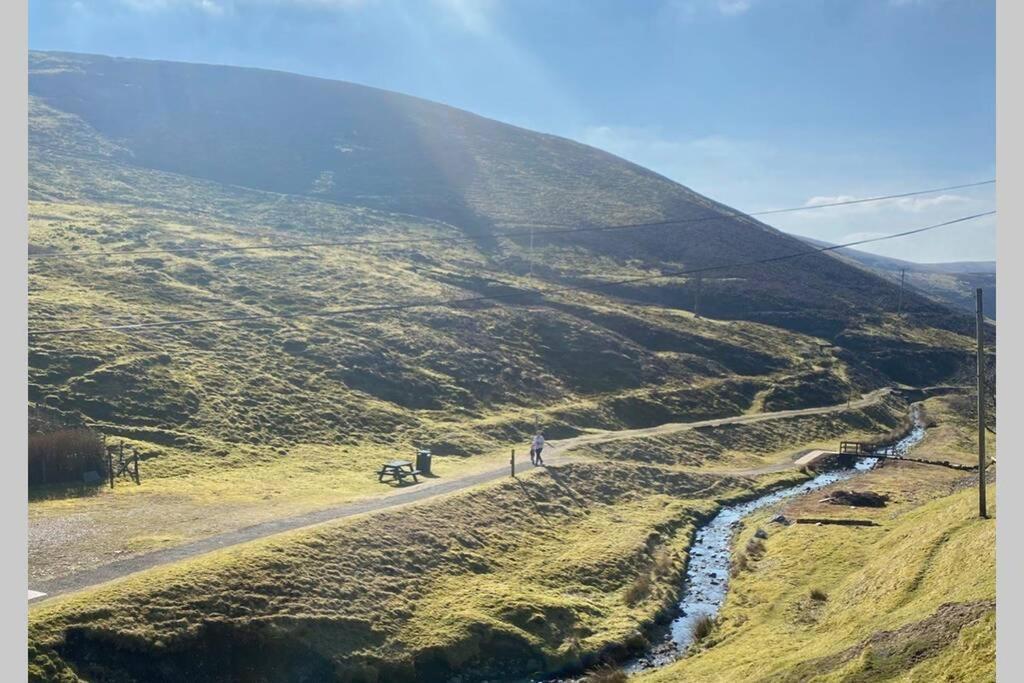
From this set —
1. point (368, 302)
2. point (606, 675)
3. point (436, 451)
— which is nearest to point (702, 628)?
point (606, 675)

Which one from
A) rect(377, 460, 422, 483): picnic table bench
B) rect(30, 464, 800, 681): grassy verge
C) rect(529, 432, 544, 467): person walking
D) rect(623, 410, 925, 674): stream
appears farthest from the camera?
rect(529, 432, 544, 467): person walking

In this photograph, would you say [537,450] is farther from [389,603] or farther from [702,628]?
[389,603]

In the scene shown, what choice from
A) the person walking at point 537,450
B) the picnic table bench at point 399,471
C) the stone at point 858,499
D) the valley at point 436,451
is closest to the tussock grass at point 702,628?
the valley at point 436,451

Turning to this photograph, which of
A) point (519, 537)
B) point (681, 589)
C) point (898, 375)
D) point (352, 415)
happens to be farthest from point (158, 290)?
point (898, 375)

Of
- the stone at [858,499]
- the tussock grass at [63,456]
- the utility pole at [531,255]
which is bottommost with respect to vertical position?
the stone at [858,499]

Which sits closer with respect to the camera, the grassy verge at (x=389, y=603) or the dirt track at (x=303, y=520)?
the grassy verge at (x=389, y=603)

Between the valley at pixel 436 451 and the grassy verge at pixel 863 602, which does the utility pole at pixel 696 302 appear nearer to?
the valley at pixel 436 451

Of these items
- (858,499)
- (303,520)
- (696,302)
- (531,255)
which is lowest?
(858,499)

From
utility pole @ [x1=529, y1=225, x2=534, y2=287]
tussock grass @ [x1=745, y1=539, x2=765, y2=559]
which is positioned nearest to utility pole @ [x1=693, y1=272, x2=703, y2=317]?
utility pole @ [x1=529, y1=225, x2=534, y2=287]

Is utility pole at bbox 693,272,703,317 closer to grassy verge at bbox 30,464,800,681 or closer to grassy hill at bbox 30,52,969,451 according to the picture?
grassy hill at bbox 30,52,969,451
